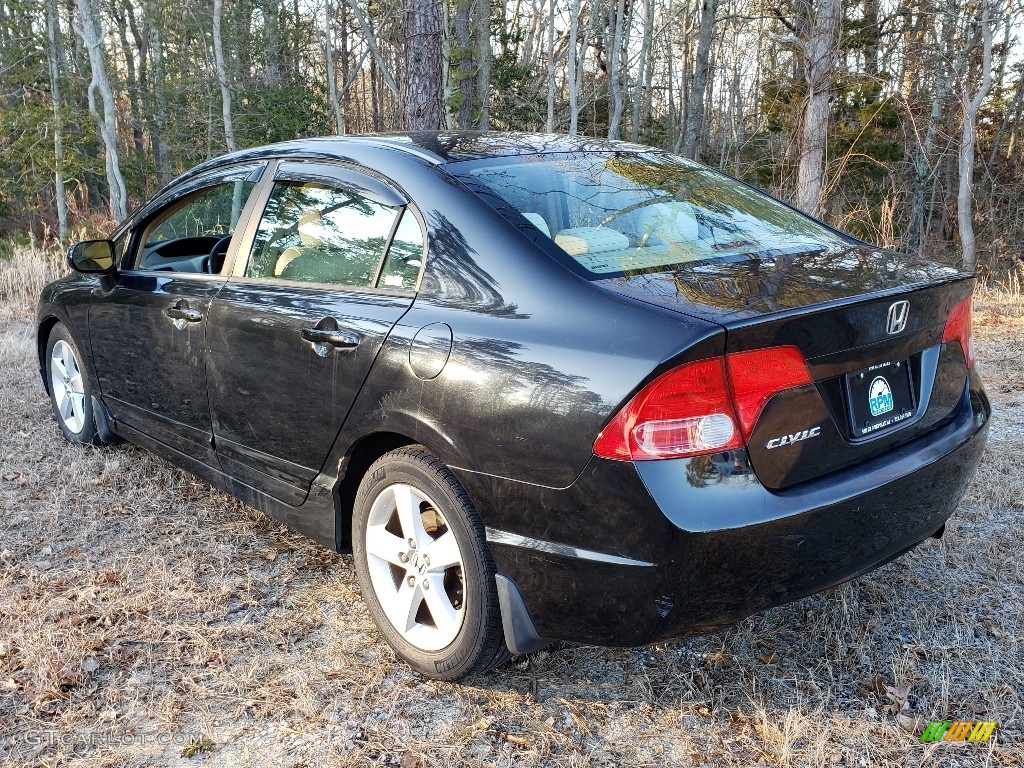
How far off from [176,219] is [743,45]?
25.3 m

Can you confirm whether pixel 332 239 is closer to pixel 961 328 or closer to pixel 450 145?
pixel 450 145

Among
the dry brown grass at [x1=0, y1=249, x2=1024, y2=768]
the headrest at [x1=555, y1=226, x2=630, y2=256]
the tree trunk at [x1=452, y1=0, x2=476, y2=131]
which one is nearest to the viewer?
the dry brown grass at [x1=0, y1=249, x2=1024, y2=768]

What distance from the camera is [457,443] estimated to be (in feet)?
7.14

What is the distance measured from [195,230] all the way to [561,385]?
3419mm

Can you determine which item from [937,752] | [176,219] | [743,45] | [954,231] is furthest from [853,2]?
[937,752]

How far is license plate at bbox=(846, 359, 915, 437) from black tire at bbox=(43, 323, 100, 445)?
3685 mm

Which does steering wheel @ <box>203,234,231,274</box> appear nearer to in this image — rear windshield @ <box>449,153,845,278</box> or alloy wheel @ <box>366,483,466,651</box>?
rear windshield @ <box>449,153,845,278</box>

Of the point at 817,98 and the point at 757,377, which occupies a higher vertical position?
the point at 817,98

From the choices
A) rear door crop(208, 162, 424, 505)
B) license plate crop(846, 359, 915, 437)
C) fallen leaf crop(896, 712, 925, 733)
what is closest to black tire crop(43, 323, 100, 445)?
rear door crop(208, 162, 424, 505)

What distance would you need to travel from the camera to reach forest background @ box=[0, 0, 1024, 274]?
16.1m

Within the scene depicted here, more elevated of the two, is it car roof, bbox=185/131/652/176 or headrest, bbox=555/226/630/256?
car roof, bbox=185/131/652/176

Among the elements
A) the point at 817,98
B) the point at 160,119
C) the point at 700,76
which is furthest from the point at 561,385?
the point at 160,119

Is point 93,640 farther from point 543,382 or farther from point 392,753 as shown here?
point 543,382

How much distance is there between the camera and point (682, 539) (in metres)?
1.85
